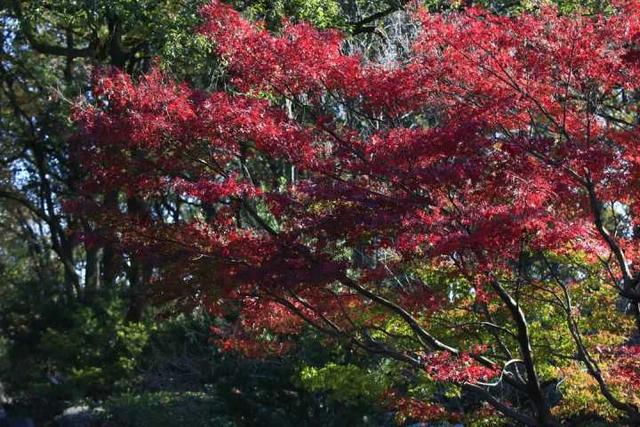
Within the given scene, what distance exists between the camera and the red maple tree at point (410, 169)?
268 inches

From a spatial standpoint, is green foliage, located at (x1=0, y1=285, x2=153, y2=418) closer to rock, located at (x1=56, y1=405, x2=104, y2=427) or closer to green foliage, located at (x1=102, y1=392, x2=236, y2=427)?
rock, located at (x1=56, y1=405, x2=104, y2=427)

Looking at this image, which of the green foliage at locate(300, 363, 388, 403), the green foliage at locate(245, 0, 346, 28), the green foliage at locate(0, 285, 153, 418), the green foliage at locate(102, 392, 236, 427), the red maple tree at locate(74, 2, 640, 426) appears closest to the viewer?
the red maple tree at locate(74, 2, 640, 426)

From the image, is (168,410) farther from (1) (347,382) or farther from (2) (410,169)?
(2) (410,169)

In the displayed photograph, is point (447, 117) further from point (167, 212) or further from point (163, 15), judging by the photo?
point (167, 212)

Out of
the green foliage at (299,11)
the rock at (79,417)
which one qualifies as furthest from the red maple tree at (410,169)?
the rock at (79,417)

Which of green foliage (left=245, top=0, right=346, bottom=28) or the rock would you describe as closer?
green foliage (left=245, top=0, right=346, bottom=28)

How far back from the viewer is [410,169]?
6.89 metres

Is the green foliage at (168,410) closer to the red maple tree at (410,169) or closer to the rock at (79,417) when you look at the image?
the rock at (79,417)

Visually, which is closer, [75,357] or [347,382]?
[347,382]

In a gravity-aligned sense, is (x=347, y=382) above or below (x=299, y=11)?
below

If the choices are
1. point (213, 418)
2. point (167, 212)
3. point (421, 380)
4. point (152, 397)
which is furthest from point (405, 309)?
point (167, 212)

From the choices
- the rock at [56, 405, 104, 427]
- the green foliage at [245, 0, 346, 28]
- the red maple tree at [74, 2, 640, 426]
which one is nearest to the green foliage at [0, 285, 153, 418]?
the rock at [56, 405, 104, 427]

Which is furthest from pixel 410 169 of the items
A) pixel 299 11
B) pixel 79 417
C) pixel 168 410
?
pixel 79 417

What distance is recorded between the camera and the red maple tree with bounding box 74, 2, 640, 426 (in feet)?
22.3
